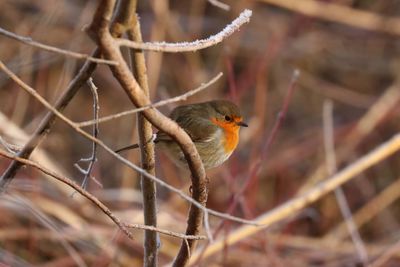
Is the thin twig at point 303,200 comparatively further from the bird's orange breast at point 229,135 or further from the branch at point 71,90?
the branch at point 71,90

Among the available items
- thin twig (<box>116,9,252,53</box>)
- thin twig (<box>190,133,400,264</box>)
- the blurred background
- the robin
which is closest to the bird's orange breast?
the robin

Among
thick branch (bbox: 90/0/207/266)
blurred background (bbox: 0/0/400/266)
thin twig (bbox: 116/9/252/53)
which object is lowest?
thick branch (bbox: 90/0/207/266)

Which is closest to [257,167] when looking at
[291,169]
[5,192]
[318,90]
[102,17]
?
[5,192]

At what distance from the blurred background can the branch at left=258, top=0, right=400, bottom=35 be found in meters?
0.18

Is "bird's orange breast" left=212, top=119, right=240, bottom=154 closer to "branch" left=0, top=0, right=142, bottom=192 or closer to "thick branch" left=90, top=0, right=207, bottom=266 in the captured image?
"thick branch" left=90, top=0, right=207, bottom=266

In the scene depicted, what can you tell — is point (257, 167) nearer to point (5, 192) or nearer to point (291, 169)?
point (5, 192)

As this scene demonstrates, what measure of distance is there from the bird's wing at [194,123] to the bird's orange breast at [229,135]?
6cm

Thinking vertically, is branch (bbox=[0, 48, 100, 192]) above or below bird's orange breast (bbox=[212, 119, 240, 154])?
below

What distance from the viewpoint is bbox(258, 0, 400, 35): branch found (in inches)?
237

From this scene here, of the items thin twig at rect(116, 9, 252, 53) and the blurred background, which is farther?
the blurred background

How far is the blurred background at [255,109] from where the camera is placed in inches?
191

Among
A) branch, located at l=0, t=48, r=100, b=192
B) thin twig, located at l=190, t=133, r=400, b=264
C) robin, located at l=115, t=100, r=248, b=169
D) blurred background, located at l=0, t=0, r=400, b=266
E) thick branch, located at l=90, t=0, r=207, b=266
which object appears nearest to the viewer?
thick branch, located at l=90, t=0, r=207, b=266

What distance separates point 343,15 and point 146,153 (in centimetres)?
488

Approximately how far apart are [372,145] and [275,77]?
117 cm
